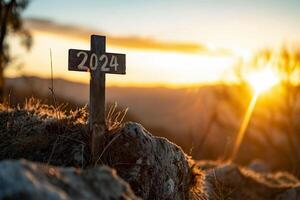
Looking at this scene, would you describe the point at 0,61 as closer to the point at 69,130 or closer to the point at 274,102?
the point at 69,130

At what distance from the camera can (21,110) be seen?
7066mm

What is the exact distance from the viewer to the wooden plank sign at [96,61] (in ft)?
20.4

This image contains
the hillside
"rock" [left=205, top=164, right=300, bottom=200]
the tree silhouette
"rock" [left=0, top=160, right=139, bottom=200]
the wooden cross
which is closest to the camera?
"rock" [left=0, top=160, right=139, bottom=200]

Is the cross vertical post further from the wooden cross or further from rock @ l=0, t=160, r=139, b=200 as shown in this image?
rock @ l=0, t=160, r=139, b=200

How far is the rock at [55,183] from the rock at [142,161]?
2.04 meters

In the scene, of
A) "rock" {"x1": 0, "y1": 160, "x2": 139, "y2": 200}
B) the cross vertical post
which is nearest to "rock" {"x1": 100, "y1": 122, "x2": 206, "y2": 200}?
the cross vertical post

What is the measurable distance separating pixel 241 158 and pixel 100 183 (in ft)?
155

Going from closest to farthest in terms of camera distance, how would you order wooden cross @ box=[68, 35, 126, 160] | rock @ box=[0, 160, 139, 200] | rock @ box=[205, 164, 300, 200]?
1. rock @ box=[0, 160, 139, 200]
2. wooden cross @ box=[68, 35, 126, 160]
3. rock @ box=[205, 164, 300, 200]

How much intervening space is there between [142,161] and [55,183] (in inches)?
104

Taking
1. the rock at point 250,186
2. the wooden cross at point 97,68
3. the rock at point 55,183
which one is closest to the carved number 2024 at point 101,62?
the wooden cross at point 97,68

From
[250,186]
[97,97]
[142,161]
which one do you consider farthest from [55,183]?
[250,186]

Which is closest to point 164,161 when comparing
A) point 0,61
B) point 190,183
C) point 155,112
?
point 190,183

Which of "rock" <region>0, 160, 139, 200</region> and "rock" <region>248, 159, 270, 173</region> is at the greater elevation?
"rock" <region>0, 160, 139, 200</region>

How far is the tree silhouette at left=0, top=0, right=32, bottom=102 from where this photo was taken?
843 inches
